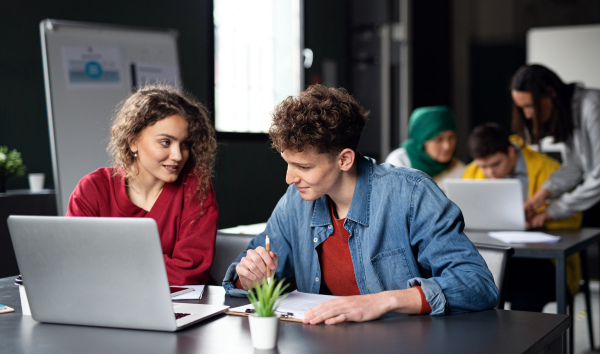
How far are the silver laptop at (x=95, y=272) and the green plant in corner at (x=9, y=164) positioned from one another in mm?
1976

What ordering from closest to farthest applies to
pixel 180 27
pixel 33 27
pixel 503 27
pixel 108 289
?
pixel 108 289
pixel 33 27
pixel 180 27
pixel 503 27

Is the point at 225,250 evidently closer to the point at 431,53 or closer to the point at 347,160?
the point at 347,160

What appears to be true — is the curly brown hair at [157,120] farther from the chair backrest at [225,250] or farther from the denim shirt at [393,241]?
the denim shirt at [393,241]

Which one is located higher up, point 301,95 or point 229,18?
point 229,18

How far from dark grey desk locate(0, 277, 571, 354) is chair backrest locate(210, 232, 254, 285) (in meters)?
0.59

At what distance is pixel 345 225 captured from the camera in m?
1.59

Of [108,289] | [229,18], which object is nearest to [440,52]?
[229,18]

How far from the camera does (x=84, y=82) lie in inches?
132

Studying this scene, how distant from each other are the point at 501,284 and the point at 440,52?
17.3ft

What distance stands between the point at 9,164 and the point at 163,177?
4.76 feet

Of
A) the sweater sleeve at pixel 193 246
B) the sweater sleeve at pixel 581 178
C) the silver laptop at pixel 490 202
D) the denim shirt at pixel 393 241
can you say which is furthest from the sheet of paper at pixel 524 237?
the sweater sleeve at pixel 193 246

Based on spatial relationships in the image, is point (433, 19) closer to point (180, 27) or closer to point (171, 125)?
point (180, 27)

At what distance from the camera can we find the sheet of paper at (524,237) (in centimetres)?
267

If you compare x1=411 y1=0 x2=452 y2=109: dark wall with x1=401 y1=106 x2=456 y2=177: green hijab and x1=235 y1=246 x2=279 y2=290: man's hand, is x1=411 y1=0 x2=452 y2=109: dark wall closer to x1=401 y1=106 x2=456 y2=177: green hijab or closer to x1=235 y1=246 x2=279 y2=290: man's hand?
x1=401 y1=106 x2=456 y2=177: green hijab
